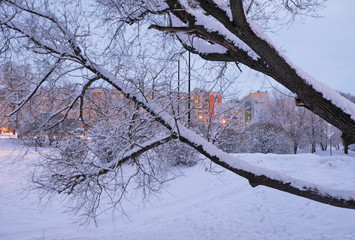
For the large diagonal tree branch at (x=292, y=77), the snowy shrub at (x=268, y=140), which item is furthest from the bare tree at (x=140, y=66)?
the snowy shrub at (x=268, y=140)

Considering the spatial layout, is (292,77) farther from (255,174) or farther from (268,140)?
(268,140)

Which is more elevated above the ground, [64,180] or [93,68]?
[93,68]

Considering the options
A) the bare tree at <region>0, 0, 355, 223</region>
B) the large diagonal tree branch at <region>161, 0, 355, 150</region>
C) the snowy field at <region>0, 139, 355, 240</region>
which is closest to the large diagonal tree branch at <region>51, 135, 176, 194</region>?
the bare tree at <region>0, 0, 355, 223</region>

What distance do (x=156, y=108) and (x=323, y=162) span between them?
10.3 meters

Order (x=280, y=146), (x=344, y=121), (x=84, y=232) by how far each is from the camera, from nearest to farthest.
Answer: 1. (x=344, y=121)
2. (x=84, y=232)
3. (x=280, y=146)

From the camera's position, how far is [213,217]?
294 inches

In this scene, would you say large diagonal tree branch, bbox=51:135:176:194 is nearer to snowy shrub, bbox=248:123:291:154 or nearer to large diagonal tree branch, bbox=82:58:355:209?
large diagonal tree branch, bbox=82:58:355:209

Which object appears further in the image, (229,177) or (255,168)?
(229,177)

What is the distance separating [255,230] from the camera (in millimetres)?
6367

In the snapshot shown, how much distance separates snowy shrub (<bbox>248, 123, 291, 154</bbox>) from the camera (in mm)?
19031

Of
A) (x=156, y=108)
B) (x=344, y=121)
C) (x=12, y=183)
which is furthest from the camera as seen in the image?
(x=12, y=183)

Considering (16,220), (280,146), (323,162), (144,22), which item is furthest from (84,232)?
(280,146)

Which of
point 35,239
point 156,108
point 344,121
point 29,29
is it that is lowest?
point 35,239

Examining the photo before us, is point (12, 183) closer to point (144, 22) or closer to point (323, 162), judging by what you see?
point (144, 22)
